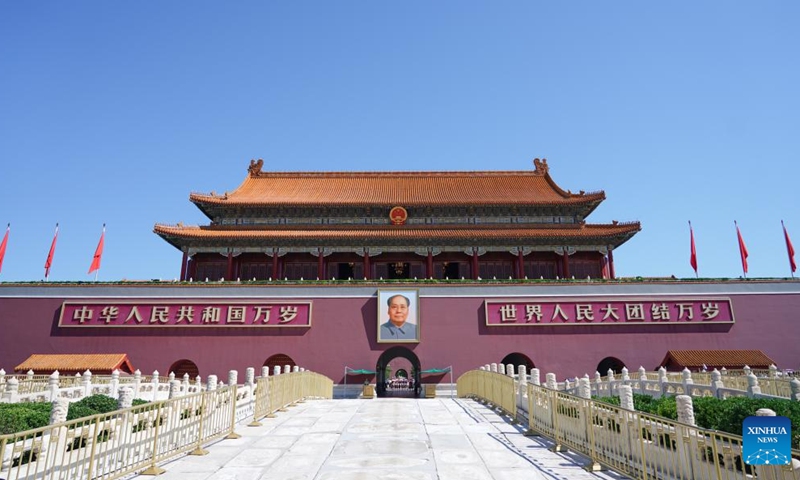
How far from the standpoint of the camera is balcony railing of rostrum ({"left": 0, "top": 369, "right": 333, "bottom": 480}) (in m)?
5.41

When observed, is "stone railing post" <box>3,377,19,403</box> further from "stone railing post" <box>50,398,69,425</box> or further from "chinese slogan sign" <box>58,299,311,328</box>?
"stone railing post" <box>50,398,69,425</box>

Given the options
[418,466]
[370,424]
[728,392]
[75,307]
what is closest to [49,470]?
[418,466]

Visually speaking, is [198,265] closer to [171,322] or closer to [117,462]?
[171,322]

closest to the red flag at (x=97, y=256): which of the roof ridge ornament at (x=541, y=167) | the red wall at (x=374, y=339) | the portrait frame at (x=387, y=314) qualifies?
the red wall at (x=374, y=339)

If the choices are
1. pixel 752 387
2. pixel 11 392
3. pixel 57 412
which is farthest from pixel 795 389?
pixel 11 392

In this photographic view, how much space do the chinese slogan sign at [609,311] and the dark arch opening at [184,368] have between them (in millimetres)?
13792

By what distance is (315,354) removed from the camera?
23.1m

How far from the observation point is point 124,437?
21.3 ft

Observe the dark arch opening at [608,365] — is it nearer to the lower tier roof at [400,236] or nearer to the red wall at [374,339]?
the red wall at [374,339]

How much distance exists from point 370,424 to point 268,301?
46.9 ft

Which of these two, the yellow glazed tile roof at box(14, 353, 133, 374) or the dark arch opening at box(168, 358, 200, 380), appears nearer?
the yellow glazed tile roof at box(14, 353, 133, 374)

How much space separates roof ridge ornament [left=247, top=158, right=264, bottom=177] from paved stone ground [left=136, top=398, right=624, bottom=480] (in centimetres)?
2448

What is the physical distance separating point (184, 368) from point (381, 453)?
18.6 meters

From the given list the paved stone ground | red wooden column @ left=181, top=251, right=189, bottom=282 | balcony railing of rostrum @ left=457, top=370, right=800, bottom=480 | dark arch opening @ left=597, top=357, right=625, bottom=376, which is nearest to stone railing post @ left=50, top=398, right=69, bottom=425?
the paved stone ground
